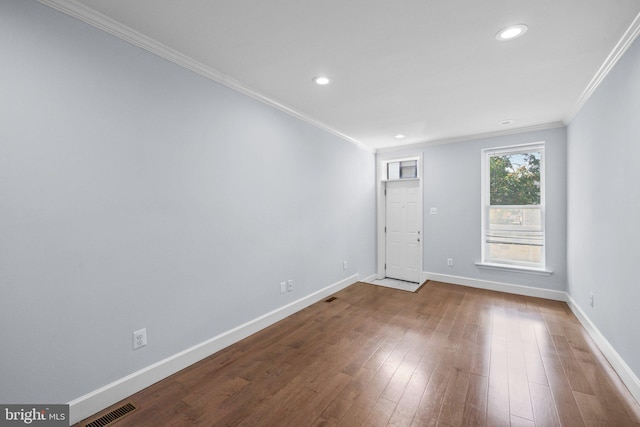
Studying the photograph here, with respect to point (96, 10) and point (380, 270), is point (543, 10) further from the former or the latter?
point (380, 270)

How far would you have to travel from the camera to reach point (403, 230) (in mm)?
5500

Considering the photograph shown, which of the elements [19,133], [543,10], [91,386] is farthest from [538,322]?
[19,133]

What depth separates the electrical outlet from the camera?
205 centimetres

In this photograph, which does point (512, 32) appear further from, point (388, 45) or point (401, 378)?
point (401, 378)

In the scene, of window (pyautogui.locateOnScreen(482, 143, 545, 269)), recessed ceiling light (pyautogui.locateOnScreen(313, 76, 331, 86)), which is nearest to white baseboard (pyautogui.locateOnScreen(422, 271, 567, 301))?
window (pyautogui.locateOnScreen(482, 143, 545, 269))

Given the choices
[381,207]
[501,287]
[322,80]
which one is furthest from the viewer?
[381,207]

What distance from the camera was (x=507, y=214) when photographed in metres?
4.52

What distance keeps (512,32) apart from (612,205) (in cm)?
172

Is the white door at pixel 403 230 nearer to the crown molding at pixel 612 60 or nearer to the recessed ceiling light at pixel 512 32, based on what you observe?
the crown molding at pixel 612 60

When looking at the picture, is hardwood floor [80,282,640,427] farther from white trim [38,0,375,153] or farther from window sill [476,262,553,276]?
white trim [38,0,375,153]

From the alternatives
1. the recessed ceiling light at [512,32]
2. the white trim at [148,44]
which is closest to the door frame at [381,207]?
the white trim at [148,44]

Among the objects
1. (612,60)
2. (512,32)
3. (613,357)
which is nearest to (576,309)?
(613,357)

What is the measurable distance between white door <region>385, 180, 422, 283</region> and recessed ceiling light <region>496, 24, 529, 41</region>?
135 inches

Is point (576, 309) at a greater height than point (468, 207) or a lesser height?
lesser
